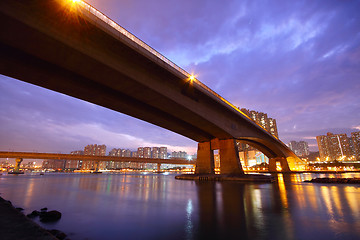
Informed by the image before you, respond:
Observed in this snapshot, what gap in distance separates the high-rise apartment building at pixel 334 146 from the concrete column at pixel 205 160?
177 meters

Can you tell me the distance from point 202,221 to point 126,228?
291cm

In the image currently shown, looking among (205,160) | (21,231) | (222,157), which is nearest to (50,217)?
(21,231)

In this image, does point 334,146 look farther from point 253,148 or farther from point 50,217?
point 50,217

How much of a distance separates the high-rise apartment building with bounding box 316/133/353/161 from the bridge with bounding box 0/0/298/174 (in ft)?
635

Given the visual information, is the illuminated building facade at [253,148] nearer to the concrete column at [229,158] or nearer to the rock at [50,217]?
the concrete column at [229,158]

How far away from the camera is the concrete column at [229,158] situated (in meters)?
34.5

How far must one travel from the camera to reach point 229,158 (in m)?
35.6

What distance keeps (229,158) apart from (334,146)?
194486mm

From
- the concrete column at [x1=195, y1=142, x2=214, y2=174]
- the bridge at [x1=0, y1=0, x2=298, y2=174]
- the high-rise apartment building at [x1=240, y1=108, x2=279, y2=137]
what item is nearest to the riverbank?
the bridge at [x1=0, y1=0, x2=298, y2=174]

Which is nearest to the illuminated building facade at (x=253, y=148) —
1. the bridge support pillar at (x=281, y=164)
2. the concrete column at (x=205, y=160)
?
the bridge support pillar at (x=281, y=164)

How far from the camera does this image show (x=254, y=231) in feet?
18.0

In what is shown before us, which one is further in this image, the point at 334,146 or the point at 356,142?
the point at 334,146

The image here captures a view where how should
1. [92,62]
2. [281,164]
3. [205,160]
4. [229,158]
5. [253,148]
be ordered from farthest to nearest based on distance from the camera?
[253,148], [281,164], [205,160], [229,158], [92,62]

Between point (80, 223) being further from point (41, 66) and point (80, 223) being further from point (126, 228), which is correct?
point (41, 66)
